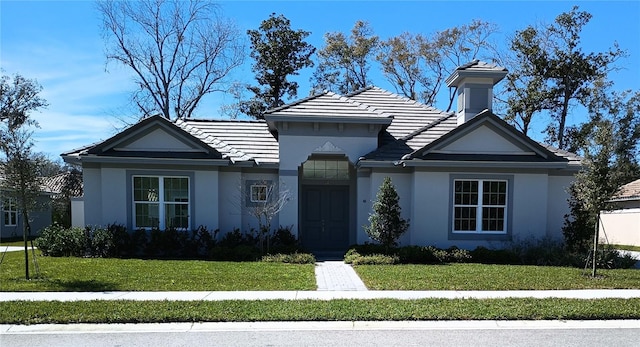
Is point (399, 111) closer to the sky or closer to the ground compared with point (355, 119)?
closer to the sky

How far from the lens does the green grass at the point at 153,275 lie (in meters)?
9.05

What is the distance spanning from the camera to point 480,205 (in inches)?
567

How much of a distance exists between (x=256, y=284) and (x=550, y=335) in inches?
228

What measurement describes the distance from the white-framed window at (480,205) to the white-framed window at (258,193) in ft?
22.1

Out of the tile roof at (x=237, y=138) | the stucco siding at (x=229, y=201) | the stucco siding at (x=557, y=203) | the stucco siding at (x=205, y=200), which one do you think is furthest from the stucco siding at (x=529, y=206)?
the stucco siding at (x=205, y=200)

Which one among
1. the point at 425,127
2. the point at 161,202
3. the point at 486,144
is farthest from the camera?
the point at 425,127

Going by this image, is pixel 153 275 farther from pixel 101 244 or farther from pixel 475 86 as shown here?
pixel 475 86

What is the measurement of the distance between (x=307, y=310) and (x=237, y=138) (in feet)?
34.7

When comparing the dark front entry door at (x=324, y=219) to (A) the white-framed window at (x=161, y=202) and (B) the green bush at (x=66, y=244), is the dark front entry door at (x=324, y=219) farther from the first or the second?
(B) the green bush at (x=66, y=244)

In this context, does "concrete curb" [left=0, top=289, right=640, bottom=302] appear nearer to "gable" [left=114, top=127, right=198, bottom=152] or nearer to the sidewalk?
the sidewalk

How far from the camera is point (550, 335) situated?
621 cm

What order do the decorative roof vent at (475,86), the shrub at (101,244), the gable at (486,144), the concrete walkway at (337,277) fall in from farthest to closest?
the decorative roof vent at (475,86)
the gable at (486,144)
the shrub at (101,244)
the concrete walkway at (337,277)

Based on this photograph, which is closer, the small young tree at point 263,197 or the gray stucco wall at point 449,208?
the gray stucco wall at point 449,208

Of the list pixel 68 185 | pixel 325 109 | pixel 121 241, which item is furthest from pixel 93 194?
pixel 68 185
